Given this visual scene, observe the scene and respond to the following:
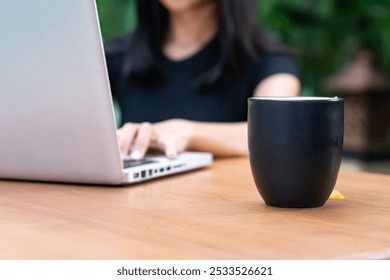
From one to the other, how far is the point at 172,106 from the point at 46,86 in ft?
3.39

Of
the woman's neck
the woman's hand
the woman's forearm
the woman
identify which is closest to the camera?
the woman's hand

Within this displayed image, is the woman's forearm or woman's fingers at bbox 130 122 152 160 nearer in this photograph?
woman's fingers at bbox 130 122 152 160

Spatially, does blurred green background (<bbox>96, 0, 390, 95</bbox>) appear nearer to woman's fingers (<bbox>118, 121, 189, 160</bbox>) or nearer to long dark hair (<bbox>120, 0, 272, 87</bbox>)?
long dark hair (<bbox>120, 0, 272, 87</bbox>)

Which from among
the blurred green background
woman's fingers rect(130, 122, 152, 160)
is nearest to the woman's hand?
woman's fingers rect(130, 122, 152, 160)

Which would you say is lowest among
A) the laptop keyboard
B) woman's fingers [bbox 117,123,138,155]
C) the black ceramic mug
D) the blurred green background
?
the blurred green background

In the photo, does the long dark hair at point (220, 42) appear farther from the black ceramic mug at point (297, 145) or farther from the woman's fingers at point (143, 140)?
the black ceramic mug at point (297, 145)

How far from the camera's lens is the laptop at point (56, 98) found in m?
0.78

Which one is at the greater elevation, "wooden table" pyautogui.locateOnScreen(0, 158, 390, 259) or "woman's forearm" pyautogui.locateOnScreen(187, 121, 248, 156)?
"wooden table" pyautogui.locateOnScreen(0, 158, 390, 259)

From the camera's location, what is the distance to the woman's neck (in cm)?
190

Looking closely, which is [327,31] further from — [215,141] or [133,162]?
[133,162]

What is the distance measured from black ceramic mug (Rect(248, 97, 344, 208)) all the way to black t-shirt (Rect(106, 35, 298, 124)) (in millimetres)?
1046

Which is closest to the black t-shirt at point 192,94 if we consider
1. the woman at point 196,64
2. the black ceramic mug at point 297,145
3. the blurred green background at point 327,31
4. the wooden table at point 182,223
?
the woman at point 196,64
